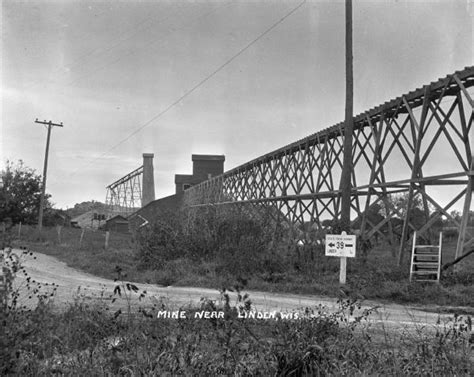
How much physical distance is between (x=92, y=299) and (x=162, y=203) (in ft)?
148

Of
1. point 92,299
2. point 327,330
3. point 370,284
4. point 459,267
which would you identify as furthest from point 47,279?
point 459,267

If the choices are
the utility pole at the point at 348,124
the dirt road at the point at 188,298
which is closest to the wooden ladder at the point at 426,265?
the dirt road at the point at 188,298

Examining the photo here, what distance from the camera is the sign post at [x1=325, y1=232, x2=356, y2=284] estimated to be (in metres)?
11.3

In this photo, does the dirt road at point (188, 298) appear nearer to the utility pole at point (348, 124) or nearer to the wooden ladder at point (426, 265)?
the wooden ladder at point (426, 265)

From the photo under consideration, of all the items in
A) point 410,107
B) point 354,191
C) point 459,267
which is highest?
point 410,107

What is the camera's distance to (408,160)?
1456 cm

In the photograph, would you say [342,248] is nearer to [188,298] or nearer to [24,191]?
[188,298]

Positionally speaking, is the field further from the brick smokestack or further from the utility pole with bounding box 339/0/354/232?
the brick smokestack

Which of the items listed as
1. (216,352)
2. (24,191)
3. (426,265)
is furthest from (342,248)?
(24,191)

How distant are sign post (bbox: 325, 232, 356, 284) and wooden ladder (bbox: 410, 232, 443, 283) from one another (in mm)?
1719

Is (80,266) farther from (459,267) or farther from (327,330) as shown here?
(327,330)

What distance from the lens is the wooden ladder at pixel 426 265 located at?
450 inches

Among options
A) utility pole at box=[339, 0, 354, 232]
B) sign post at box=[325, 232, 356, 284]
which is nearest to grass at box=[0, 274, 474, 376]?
sign post at box=[325, 232, 356, 284]

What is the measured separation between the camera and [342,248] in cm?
1133
